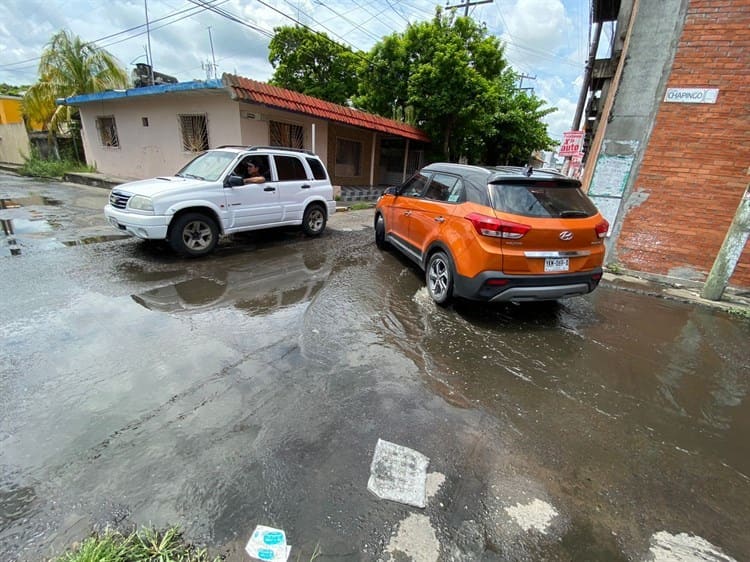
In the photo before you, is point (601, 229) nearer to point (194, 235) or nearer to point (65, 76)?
point (194, 235)

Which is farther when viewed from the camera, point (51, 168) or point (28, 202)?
point (51, 168)

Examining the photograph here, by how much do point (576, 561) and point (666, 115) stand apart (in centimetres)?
703

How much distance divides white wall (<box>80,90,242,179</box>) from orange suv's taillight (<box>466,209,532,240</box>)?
31.4ft

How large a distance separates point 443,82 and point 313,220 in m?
11.4

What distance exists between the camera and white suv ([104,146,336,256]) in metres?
5.46

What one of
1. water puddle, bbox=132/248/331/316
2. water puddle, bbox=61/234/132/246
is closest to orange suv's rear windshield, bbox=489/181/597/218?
water puddle, bbox=132/248/331/316

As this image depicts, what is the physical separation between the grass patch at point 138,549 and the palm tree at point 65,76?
21274mm

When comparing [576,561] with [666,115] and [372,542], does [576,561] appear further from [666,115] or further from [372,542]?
[666,115]

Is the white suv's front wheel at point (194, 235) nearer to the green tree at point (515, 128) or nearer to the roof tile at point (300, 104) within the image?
the roof tile at point (300, 104)

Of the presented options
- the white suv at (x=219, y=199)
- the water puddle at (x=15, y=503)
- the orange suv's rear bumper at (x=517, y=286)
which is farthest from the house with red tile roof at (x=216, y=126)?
the water puddle at (x=15, y=503)

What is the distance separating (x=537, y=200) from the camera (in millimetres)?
3971

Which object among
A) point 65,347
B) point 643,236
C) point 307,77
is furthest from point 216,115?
point 307,77

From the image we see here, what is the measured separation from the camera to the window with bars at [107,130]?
48.5 ft

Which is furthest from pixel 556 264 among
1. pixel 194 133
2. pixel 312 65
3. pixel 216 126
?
pixel 312 65
